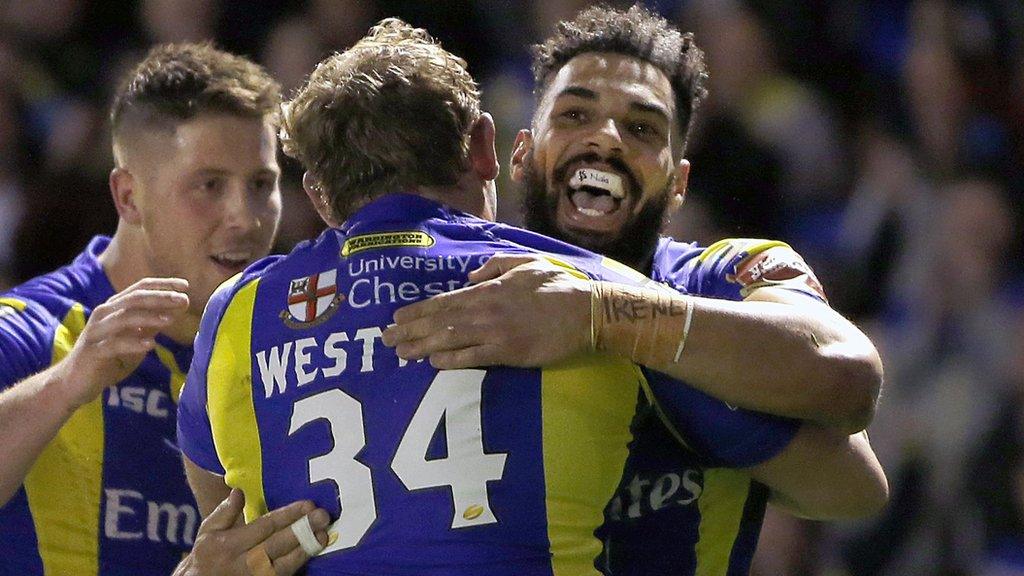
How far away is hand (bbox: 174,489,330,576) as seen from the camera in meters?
2.82

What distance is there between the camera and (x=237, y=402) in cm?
288

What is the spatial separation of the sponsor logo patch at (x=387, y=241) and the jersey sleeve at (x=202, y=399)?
30cm

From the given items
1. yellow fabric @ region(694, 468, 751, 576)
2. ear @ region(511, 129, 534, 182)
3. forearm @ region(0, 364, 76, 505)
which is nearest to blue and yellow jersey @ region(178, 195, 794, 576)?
yellow fabric @ region(694, 468, 751, 576)

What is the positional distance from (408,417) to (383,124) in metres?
0.61

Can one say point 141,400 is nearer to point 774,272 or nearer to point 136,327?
point 136,327

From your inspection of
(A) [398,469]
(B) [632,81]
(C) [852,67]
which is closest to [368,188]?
(A) [398,469]

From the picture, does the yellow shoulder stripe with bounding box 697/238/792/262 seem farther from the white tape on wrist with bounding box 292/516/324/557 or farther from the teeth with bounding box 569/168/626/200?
the white tape on wrist with bounding box 292/516/324/557

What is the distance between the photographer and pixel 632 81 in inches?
148

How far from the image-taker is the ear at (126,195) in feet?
14.0

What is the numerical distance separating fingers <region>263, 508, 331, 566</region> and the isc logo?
4.21 ft

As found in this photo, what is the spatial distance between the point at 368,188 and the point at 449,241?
220 millimetres

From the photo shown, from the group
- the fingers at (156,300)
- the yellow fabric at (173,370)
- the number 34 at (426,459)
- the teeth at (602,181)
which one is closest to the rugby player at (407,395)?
the number 34 at (426,459)

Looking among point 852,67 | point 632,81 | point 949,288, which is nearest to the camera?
point 632,81

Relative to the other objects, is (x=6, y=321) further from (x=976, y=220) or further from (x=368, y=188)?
(x=976, y=220)
